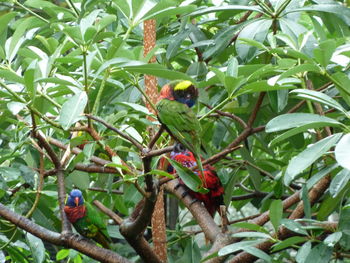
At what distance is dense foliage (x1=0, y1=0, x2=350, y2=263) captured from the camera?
1.19 meters

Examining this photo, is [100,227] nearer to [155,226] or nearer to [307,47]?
[155,226]

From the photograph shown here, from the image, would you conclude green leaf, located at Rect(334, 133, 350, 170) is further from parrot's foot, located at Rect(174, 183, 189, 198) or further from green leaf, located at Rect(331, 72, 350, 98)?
parrot's foot, located at Rect(174, 183, 189, 198)

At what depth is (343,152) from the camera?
39.6 inches

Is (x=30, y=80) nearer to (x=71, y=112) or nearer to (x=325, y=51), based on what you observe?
(x=71, y=112)

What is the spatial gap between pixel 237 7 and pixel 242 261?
616 millimetres

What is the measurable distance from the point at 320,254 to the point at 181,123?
0.42m

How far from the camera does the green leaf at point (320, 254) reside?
1.34 meters

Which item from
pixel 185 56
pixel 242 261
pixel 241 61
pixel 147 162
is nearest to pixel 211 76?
pixel 241 61

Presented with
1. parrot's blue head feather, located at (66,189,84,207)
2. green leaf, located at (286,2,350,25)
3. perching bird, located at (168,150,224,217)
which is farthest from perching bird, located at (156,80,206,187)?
perching bird, located at (168,150,224,217)

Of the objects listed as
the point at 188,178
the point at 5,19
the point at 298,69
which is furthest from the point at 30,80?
the point at 298,69

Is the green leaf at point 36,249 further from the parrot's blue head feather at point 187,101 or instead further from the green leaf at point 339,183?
the green leaf at point 339,183

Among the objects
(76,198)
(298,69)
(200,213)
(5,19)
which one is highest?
(5,19)

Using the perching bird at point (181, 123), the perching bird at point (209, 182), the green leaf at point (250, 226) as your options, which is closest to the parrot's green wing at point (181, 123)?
the perching bird at point (181, 123)

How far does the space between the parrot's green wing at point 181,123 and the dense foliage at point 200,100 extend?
0.04 metres
